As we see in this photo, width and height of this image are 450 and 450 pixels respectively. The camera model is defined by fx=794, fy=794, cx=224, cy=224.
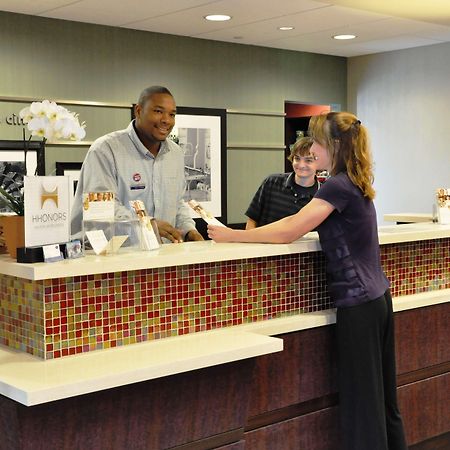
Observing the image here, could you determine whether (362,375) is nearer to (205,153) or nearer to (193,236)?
(193,236)

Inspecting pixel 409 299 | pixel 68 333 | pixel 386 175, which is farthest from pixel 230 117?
pixel 68 333

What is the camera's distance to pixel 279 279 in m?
3.00

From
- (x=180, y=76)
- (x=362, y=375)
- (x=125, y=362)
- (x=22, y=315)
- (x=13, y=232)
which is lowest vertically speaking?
(x=362, y=375)

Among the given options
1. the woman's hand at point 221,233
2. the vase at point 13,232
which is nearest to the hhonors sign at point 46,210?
the vase at point 13,232

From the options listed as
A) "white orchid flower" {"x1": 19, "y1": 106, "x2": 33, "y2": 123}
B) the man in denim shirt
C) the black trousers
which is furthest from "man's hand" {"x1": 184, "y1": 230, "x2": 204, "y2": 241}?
"white orchid flower" {"x1": 19, "y1": 106, "x2": 33, "y2": 123}

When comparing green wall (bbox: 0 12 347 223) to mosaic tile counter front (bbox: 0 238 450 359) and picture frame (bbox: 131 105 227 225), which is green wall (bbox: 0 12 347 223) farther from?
mosaic tile counter front (bbox: 0 238 450 359)

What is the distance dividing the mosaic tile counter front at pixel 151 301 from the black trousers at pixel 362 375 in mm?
255

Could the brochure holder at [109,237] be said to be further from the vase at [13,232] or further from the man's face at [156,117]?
the man's face at [156,117]

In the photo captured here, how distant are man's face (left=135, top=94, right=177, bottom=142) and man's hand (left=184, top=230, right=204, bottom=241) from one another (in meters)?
0.45

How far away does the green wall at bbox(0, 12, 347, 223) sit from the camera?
19.3 ft

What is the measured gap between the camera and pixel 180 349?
2.48 meters

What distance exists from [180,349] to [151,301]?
210 mm

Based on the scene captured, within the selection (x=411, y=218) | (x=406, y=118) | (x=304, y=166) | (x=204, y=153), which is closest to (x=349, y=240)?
(x=304, y=166)

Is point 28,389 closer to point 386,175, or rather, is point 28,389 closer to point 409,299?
point 409,299
